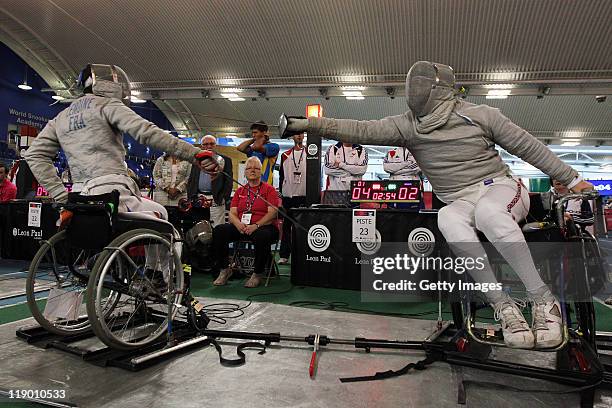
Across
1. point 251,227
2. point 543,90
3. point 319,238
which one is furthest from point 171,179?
point 543,90

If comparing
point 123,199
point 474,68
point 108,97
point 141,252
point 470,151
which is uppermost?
point 474,68

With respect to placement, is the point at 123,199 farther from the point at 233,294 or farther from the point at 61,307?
the point at 233,294

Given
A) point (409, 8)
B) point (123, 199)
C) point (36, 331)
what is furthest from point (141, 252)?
point (409, 8)

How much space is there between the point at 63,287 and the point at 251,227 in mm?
1849

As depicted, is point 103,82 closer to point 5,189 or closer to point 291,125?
point 291,125

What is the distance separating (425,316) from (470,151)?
53.7 inches

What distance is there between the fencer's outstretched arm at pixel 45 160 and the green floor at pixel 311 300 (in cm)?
97

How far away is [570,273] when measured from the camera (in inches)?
70.9

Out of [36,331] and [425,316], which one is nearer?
[36,331]

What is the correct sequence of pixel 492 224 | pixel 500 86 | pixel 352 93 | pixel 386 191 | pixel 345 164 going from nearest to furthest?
1. pixel 492 224
2. pixel 386 191
3. pixel 345 164
4. pixel 500 86
5. pixel 352 93

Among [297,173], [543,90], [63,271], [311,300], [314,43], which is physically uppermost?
[314,43]

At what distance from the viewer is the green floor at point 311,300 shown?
2.80m

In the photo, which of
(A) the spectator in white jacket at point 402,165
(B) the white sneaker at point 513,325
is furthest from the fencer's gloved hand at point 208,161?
(A) the spectator in white jacket at point 402,165

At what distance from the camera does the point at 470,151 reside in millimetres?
1960
